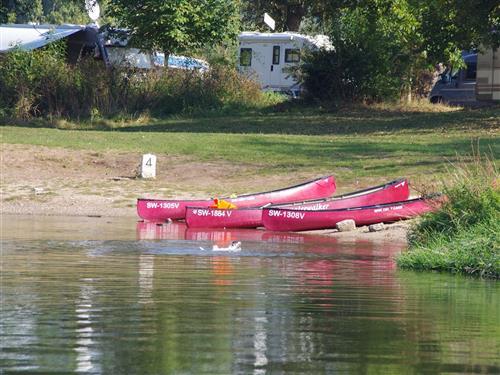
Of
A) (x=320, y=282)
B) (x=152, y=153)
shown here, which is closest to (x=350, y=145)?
(x=152, y=153)

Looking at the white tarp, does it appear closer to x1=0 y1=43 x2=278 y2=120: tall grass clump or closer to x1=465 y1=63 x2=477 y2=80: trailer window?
x1=0 y1=43 x2=278 y2=120: tall grass clump

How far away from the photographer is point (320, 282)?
1517 centimetres

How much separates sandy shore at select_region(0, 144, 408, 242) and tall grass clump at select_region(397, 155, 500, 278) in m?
8.86

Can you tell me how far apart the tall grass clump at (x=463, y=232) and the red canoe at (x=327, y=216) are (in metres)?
3.94

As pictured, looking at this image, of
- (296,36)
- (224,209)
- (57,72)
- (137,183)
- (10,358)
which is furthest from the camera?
(296,36)

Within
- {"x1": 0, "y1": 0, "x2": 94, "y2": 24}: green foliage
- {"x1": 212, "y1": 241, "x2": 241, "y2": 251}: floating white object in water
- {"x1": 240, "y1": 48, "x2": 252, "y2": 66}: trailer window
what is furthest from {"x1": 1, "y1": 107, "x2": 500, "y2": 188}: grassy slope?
{"x1": 0, "y1": 0, "x2": 94, "y2": 24}: green foliage

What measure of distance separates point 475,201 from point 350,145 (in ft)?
48.3

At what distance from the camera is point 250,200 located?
83.6 feet

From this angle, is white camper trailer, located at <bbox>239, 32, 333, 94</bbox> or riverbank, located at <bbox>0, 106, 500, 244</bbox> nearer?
riverbank, located at <bbox>0, 106, 500, 244</bbox>

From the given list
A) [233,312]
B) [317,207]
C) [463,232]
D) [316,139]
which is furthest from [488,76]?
[233,312]

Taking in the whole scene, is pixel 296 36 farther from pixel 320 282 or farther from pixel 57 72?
pixel 320 282

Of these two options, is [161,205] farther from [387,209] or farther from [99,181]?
[387,209]

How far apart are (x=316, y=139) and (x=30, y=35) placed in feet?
64.4

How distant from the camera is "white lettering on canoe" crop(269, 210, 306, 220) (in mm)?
22891
